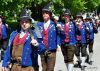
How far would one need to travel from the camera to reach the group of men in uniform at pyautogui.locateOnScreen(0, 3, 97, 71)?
24.7ft

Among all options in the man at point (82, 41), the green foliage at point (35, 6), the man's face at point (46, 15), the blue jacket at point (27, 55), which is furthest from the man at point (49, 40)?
the green foliage at point (35, 6)

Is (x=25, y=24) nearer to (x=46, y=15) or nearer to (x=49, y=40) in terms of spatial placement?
(x=46, y=15)

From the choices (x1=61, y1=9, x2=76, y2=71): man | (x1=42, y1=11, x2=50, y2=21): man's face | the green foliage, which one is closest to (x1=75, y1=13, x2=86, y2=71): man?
(x1=61, y1=9, x2=76, y2=71): man

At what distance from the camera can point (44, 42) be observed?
406 inches

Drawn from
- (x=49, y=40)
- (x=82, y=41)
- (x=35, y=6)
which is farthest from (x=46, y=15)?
(x=35, y=6)

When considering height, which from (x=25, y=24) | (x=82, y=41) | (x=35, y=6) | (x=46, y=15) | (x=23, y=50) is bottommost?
(x=82, y=41)

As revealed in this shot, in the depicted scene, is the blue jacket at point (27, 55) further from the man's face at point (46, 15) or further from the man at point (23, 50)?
the man's face at point (46, 15)

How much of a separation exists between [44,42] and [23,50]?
9.22 feet

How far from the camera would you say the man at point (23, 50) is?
7.52 m

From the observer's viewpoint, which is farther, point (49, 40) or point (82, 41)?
point (82, 41)

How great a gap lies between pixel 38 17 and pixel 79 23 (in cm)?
2000

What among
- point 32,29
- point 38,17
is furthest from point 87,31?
point 38,17

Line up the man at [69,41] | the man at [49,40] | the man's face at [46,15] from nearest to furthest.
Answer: the man's face at [46,15] → the man at [49,40] → the man at [69,41]

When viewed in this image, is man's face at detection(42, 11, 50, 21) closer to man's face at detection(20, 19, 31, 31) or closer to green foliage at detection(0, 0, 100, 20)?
man's face at detection(20, 19, 31, 31)
